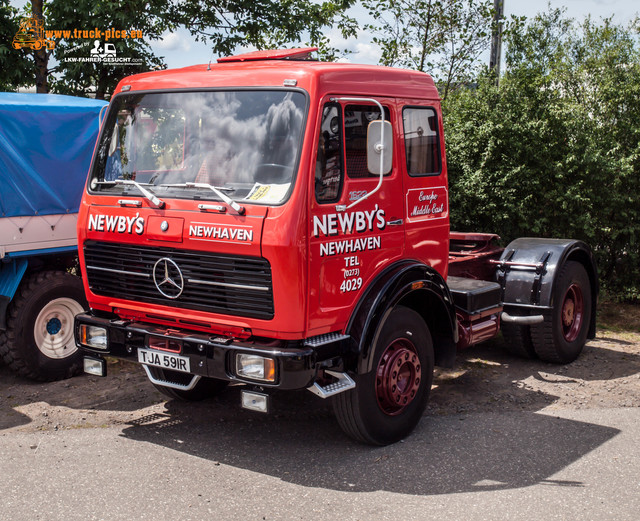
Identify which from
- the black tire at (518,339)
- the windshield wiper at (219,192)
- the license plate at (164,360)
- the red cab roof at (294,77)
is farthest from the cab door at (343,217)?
the black tire at (518,339)

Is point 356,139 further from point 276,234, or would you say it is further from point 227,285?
point 227,285

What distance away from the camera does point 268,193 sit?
460 centimetres

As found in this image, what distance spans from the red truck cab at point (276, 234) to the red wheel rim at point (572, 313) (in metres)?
2.24

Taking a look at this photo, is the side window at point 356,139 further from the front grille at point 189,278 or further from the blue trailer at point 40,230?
the blue trailer at point 40,230

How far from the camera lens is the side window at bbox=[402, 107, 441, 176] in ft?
17.9

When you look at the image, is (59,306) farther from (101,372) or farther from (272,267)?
(272,267)

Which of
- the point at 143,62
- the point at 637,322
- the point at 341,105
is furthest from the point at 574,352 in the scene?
the point at 143,62

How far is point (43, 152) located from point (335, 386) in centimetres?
396

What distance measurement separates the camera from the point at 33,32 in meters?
11.1

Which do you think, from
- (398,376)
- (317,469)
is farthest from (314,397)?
(317,469)

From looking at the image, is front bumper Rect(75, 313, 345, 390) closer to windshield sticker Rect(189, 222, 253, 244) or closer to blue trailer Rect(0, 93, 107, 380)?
windshield sticker Rect(189, 222, 253, 244)

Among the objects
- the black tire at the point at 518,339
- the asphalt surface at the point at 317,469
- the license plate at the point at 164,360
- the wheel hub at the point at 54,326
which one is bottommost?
the asphalt surface at the point at 317,469

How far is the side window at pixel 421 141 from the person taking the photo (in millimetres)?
5469

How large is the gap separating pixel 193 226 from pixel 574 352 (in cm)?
465
